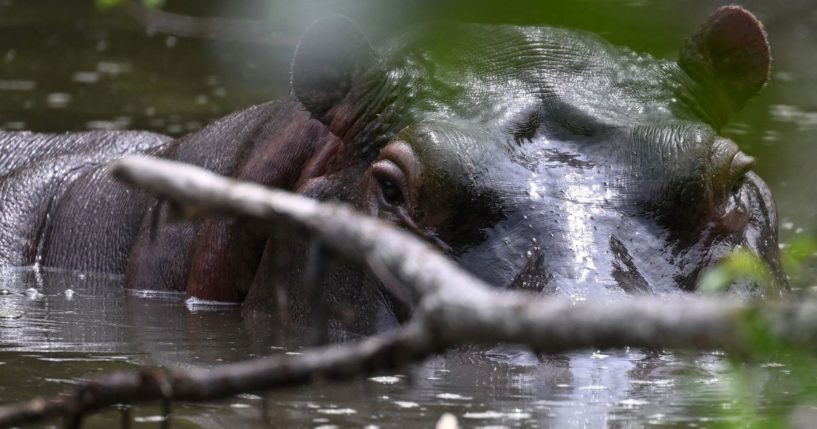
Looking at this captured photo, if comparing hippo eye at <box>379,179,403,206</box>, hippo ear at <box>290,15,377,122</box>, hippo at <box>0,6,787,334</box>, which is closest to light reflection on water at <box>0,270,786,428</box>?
hippo at <box>0,6,787,334</box>

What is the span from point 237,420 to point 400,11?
3.49 ft

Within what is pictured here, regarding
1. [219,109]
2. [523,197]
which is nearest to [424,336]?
[523,197]

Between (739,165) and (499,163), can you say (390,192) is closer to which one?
(499,163)

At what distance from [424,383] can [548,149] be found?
3.35 feet

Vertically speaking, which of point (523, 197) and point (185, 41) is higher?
point (185, 41)

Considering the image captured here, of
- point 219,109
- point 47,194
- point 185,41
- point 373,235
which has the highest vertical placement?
point 185,41

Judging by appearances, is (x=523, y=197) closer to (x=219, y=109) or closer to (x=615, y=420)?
(x=615, y=420)

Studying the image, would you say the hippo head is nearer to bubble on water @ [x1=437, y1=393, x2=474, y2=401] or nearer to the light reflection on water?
the light reflection on water

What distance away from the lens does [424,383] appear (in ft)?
12.8

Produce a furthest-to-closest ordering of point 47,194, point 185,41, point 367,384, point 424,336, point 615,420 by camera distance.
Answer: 1. point 185,41
2. point 47,194
3. point 367,384
4. point 615,420
5. point 424,336

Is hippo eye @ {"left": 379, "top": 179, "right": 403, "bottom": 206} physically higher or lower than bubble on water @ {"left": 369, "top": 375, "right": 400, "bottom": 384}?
higher

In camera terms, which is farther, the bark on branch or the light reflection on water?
the light reflection on water

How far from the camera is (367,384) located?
13.1 feet

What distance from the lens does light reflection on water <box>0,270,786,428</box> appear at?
351 centimetres
